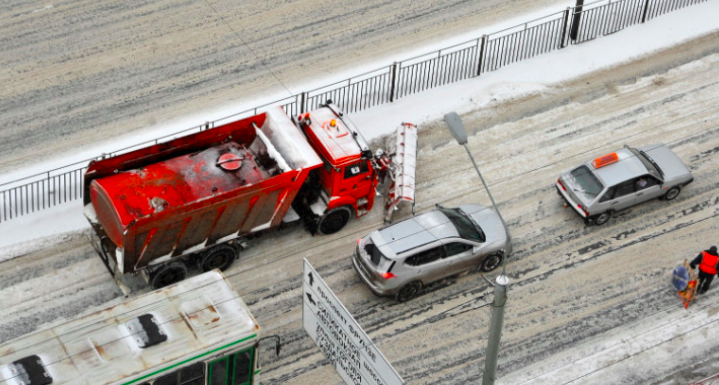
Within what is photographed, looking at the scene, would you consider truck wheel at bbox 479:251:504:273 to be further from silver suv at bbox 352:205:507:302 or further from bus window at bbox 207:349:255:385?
bus window at bbox 207:349:255:385

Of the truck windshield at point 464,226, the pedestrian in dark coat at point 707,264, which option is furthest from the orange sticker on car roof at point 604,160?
the truck windshield at point 464,226

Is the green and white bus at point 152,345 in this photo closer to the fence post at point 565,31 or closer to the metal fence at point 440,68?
the metal fence at point 440,68

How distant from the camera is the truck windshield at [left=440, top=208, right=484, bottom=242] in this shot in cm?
2408

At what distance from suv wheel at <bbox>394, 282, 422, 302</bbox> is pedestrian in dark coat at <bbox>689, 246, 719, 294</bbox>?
624 centimetres

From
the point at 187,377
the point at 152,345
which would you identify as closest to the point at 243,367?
the point at 187,377

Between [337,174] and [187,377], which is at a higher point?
[337,174]

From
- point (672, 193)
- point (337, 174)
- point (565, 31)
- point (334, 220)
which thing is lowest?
point (672, 193)

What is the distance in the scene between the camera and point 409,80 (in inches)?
1188

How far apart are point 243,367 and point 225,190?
4.87 metres

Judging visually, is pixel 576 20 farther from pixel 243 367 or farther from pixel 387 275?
pixel 243 367

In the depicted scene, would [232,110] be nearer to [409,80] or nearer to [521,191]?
[409,80]

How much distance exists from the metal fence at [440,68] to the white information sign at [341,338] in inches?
380

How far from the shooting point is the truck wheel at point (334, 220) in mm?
25156

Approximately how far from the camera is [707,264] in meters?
23.5
